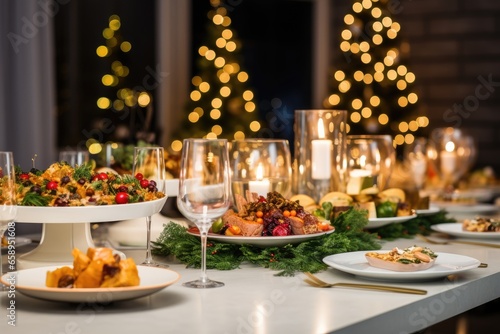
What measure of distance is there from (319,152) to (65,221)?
3.04 feet

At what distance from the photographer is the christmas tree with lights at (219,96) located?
591cm

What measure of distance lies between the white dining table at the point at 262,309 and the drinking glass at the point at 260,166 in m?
0.50

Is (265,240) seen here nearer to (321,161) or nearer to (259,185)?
(259,185)

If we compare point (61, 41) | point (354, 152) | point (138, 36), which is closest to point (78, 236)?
point (354, 152)

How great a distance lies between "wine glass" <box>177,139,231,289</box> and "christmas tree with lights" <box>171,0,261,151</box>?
14.6ft

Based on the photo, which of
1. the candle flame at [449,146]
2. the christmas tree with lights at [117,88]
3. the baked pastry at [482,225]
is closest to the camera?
the baked pastry at [482,225]

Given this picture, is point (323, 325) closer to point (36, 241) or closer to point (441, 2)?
point (36, 241)

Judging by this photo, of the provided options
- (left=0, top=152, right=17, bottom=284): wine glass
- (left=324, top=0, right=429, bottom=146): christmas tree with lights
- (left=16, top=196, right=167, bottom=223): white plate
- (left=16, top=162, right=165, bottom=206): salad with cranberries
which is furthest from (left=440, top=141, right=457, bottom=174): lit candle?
(left=324, top=0, right=429, bottom=146): christmas tree with lights

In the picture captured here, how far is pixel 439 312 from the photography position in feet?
4.58

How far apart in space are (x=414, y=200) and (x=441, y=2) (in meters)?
4.80

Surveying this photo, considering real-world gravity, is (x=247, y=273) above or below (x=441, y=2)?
below

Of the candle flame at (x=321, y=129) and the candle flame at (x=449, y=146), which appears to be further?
the candle flame at (x=449, y=146)

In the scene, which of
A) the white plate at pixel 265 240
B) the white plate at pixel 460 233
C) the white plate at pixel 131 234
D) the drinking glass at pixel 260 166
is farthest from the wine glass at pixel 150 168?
the white plate at pixel 460 233

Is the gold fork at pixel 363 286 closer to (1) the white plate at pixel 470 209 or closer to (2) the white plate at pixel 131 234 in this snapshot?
(2) the white plate at pixel 131 234
